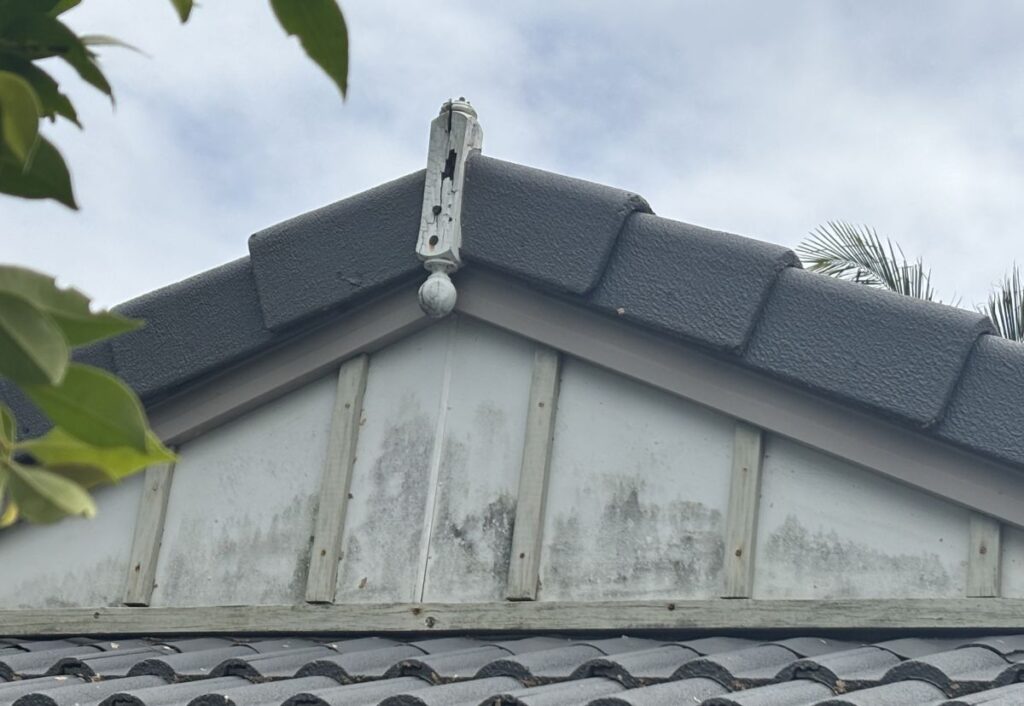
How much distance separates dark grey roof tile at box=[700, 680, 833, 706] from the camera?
2.38 m

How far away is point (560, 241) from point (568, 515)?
710 mm

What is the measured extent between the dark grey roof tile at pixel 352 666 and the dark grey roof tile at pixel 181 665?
245 millimetres

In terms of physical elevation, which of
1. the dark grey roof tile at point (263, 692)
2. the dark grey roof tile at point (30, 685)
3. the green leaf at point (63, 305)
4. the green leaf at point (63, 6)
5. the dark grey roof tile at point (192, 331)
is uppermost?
the dark grey roof tile at point (192, 331)

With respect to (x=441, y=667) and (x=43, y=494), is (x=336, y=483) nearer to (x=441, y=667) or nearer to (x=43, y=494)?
(x=441, y=667)

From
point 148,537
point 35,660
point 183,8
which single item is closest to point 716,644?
point 35,660

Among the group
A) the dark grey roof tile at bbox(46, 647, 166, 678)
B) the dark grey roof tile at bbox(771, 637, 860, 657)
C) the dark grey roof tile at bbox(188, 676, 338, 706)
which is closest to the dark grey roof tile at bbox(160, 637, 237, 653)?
the dark grey roof tile at bbox(46, 647, 166, 678)

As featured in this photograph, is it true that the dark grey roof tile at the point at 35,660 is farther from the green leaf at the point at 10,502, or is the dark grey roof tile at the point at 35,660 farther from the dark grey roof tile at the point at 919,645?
the green leaf at the point at 10,502

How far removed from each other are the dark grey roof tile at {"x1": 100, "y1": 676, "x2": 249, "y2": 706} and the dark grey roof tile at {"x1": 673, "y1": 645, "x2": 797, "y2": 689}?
0.91 metres

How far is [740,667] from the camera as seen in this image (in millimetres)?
2908

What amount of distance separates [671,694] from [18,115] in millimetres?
2253

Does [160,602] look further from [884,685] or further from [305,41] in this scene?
[305,41]

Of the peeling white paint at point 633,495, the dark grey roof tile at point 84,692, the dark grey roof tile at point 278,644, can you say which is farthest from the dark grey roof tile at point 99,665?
the peeling white paint at point 633,495

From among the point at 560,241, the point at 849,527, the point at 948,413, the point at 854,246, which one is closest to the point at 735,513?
the point at 849,527

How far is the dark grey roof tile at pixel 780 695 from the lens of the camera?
2.38 metres
